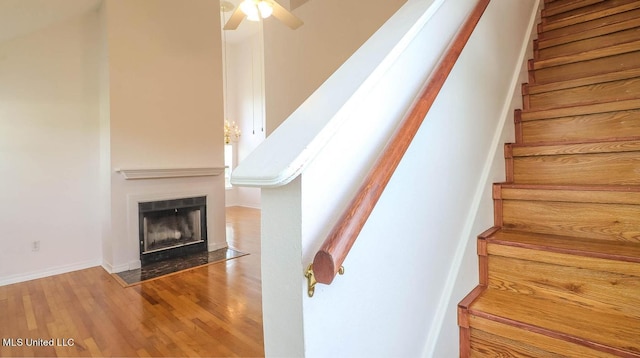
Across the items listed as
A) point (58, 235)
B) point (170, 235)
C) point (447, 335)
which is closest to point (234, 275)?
point (170, 235)

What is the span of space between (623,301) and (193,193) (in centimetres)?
405

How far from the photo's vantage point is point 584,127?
5.49 feet

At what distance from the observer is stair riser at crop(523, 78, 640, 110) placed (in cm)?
171

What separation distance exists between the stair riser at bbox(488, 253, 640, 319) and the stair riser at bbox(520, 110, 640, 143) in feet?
2.38

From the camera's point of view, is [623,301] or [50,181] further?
[50,181]

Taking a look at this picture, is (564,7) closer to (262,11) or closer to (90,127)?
(262,11)

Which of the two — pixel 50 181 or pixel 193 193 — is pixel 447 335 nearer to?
pixel 193 193

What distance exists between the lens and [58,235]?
11.8 ft

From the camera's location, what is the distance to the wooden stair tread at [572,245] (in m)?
1.14

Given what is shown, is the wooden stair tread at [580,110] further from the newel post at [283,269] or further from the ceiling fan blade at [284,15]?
the ceiling fan blade at [284,15]

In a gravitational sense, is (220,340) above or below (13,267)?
below

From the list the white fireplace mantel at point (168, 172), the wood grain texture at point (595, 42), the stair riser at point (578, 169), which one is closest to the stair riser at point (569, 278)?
the stair riser at point (578, 169)

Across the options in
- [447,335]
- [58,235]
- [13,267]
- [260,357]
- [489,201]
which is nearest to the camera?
[447,335]

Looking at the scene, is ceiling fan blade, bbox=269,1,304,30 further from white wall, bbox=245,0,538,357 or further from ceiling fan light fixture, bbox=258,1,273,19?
white wall, bbox=245,0,538,357
